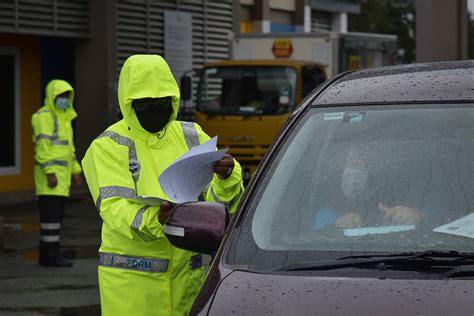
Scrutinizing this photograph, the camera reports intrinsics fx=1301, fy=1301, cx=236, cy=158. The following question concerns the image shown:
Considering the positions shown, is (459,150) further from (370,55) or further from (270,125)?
(370,55)

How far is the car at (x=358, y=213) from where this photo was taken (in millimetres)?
3982

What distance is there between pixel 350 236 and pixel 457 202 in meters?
0.39

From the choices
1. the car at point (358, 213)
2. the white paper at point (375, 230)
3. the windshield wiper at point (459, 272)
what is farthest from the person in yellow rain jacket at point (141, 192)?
the windshield wiper at point (459, 272)

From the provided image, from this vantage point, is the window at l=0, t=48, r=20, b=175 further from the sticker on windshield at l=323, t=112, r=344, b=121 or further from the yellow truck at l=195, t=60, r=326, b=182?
the sticker on windshield at l=323, t=112, r=344, b=121

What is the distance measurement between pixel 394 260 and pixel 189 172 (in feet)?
4.43

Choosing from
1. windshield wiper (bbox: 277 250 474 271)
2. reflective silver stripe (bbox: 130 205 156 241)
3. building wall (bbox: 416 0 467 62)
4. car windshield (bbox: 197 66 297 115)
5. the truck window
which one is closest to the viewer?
windshield wiper (bbox: 277 250 474 271)

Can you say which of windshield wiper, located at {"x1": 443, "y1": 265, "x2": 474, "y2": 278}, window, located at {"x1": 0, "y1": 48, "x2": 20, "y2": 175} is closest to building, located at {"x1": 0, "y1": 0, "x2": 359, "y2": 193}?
window, located at {"x1": 0, "y1": 48, "x2": 20, "y2": 175}

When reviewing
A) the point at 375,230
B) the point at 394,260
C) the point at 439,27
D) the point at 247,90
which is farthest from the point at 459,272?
the point at 247,90

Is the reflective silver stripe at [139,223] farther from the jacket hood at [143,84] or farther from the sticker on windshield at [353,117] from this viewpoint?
the sticker on windshield at [353,117]

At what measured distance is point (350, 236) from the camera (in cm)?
441

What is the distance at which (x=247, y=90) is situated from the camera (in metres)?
19.8

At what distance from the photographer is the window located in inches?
916

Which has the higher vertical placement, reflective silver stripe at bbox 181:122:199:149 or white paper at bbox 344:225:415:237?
reflective silver stripe at bbox 181:122:199:149

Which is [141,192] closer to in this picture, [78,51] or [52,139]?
[52,139]
